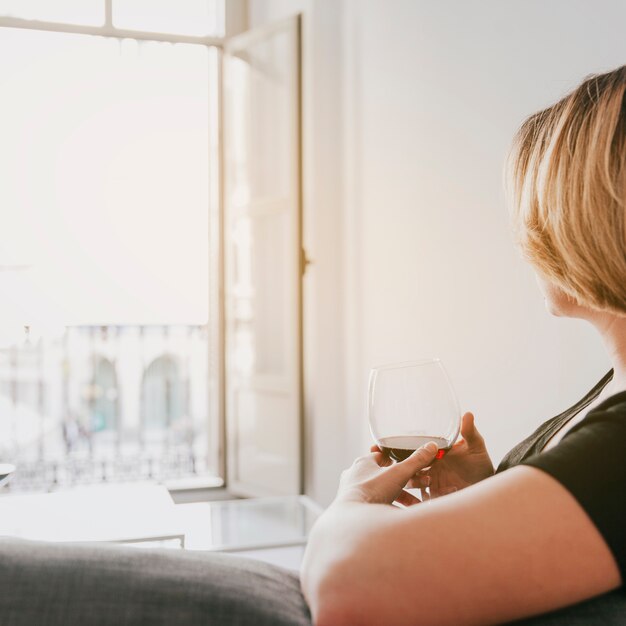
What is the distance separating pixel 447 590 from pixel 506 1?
2045 mm

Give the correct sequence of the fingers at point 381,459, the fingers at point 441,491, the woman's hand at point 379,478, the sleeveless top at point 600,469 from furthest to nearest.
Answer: the fingers at point 441,491 < the fingers at point 381,459 < the woman's hand at point 379,478 < the sleeveless top at point 600,469

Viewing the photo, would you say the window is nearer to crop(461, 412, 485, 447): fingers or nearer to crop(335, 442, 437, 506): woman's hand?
crop(461, 412, 485, 447): fingers

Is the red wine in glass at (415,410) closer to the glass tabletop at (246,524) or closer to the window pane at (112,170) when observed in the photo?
A: the glass tabletop at (246,524)

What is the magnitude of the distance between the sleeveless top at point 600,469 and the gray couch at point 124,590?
237 mm

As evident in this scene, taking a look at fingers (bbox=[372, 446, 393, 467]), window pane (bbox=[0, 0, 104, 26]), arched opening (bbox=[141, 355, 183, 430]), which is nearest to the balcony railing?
arched opening (bbox=[141, 355, 183, 430])

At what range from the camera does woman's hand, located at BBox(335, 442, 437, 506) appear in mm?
733

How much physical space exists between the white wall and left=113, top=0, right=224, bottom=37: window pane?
0.32 m

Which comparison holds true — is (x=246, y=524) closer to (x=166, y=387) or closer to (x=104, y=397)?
(x=166, y=387)

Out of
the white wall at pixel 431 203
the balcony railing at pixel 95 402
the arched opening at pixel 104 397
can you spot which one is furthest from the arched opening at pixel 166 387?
the white wall at pixel 431 203

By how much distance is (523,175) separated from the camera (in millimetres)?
965

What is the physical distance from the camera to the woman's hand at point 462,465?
1041 millimetres

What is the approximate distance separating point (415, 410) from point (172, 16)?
3888 mm

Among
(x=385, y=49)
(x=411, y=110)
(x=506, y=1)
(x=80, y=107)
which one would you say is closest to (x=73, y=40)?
(x=80, y=107)

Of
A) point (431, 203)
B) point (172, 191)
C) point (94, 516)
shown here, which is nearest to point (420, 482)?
point (94, 516)
